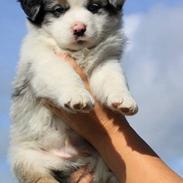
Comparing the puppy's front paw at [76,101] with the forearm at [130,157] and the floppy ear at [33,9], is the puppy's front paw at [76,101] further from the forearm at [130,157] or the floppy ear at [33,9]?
the floppy ear at [33,9]

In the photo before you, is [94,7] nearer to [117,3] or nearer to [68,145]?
[117,3]

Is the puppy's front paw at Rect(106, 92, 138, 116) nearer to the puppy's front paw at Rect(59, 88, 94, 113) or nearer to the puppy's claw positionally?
the puppy's claw

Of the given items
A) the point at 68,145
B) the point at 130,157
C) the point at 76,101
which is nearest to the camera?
the point at 76,101

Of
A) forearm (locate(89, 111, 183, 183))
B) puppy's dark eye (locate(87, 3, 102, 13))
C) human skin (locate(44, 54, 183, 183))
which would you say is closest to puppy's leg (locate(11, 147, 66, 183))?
human skin (locate(44, 54, 183, 183))

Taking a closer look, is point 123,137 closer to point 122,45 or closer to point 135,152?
point 135,152

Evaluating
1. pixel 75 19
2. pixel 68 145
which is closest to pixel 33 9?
pixel 75 19

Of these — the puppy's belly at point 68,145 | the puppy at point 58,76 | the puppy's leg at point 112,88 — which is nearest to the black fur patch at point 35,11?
the puppy at point 58,76

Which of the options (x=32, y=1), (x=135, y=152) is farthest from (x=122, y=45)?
(x=135, y=152)
